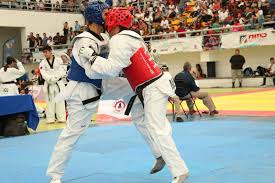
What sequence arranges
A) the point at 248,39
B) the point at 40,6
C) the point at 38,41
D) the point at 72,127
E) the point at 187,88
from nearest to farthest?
the point at 72,127 < the point at 187,88 < the point at 248,39 < the point at 38,41 < the point at 40,6

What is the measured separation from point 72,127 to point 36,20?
2730 centimetres

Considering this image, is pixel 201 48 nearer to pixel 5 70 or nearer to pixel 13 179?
pixel 5 70

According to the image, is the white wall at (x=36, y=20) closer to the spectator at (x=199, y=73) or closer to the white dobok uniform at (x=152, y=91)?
the spectator at (x=199, y=73)

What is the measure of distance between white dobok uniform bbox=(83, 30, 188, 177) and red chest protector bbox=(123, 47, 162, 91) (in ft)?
0.07

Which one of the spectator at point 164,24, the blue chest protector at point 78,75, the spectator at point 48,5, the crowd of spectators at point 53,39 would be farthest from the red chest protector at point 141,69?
the spectator at point 48,5

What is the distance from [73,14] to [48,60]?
2196 centimetres

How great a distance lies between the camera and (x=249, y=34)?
21172 millimetres

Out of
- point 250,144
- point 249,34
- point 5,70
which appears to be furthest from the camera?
point 249,34

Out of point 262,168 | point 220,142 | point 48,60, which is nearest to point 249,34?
point 48,60

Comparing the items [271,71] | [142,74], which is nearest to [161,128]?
[142,74]

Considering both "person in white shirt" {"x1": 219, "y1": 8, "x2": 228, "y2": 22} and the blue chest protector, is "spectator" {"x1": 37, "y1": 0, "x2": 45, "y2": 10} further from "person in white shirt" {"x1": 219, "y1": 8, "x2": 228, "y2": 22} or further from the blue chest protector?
the blue chest protector

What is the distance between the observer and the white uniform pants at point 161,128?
4129mm

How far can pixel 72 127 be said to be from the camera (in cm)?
461

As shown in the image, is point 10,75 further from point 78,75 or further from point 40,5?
point 40,5
